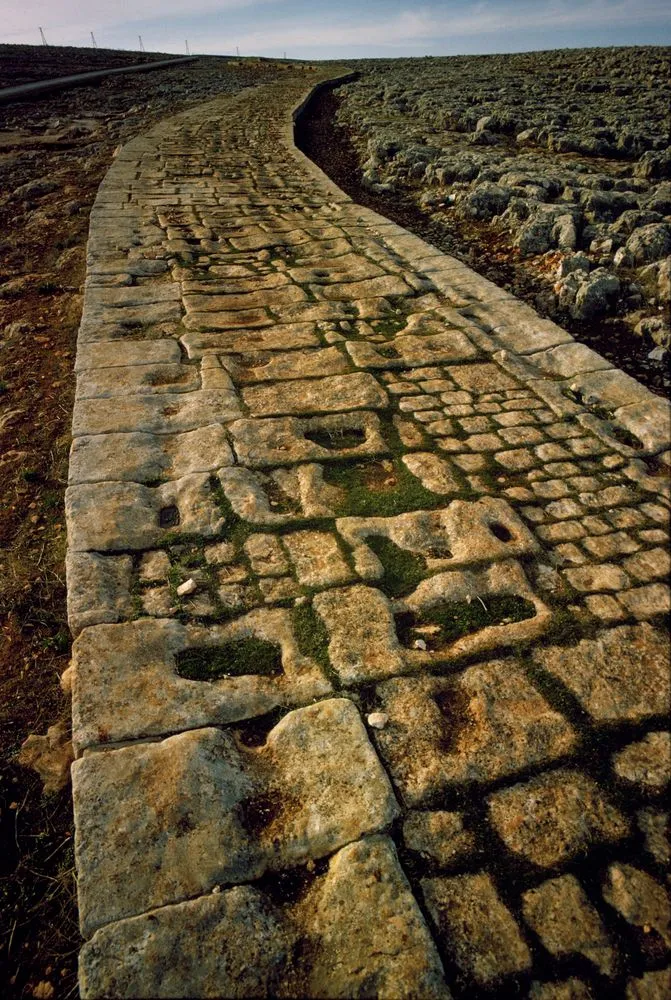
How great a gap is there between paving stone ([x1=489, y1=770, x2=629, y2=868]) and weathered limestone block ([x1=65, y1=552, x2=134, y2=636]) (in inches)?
54.7

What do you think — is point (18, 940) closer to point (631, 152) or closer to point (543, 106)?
point (631, 152)

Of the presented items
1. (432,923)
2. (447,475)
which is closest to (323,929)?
(432,923)

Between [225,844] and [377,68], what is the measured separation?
31.3m

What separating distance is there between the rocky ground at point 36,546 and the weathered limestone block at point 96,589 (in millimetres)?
151

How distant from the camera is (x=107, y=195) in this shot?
23.4ft

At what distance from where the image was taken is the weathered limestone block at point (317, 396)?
330 centimetres

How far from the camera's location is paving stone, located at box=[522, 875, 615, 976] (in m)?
1.40

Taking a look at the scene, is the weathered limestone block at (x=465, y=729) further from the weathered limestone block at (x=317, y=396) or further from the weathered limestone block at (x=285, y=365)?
the weathered limestone block at (x=285, y=365)

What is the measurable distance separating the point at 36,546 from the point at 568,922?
235 cm

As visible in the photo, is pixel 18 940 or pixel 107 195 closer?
pixel 18 940

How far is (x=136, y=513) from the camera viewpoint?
262 centimetres

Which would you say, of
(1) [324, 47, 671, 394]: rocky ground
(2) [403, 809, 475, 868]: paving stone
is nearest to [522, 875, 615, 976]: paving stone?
(2) [403, 809, 475, 868]: paving stone

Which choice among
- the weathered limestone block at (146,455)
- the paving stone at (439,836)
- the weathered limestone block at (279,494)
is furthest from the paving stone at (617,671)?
the weathered limestone block at (146,455)

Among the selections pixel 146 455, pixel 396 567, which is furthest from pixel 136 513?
pixel 396 567
